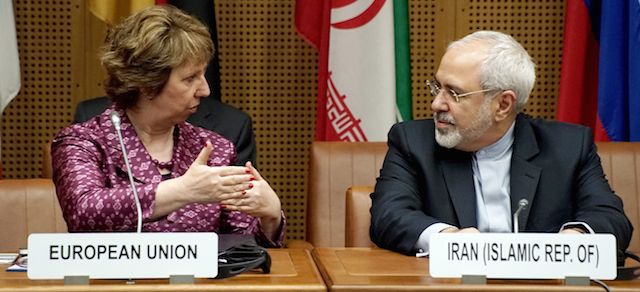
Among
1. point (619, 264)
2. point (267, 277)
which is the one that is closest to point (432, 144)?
point (619, 264)

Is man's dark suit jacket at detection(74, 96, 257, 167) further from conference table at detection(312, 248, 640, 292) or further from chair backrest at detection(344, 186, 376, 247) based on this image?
conference table at detection(312, 248, 640, 292)

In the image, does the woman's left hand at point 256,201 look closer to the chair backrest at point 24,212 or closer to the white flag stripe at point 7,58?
the chair backrest at point 24,212

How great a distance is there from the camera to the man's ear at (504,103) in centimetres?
326

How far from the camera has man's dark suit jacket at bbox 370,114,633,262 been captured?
3170 mm

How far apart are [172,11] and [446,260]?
1284mm

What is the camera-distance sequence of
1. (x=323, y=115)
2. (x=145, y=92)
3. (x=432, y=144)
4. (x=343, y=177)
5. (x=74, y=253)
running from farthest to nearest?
1. (x=323, y=115)
2. (x=343, y=177)
3. (x=432, y=144)
4. (x=145, y=92)
5. (x=74, y=253)

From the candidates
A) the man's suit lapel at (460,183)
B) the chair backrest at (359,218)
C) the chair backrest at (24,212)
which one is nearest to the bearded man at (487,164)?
the man's suit lapel at (460,183)

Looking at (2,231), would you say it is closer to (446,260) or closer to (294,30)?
(446,260)

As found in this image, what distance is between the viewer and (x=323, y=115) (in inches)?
185

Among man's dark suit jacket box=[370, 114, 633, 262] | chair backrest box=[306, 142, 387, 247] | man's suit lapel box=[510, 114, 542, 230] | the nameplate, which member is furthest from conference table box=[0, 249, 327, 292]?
chair backrest box=[306, 142, 387, 247]

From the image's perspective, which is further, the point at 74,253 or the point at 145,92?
the point at 145,92

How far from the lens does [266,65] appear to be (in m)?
5.32

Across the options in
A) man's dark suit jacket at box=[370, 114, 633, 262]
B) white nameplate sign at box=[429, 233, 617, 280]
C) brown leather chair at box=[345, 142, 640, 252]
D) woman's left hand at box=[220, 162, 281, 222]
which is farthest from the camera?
brown leather chair at box=[345, 142, 640, 252]

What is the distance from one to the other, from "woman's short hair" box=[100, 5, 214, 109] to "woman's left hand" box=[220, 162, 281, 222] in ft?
1.34
